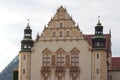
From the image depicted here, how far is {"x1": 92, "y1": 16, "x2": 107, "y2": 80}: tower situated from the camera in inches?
3241

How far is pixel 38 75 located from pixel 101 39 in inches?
535

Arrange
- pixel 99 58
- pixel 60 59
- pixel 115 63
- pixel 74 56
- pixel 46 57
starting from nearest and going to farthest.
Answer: pixel 99 58 → pixel 74 56 → pixel 60 59 → pixel 46 57 → pixel 115 63

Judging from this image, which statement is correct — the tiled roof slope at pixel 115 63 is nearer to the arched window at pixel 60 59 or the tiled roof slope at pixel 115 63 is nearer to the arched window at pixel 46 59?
the arched window at pixel 60 59

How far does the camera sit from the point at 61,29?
85812 mm

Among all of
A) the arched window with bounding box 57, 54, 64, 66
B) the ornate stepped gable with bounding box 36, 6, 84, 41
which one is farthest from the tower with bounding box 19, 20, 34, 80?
the arched window with bounding box 57, 54, 64, 66

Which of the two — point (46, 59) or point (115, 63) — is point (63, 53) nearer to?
point (46, 59)

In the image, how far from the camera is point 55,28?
282ft

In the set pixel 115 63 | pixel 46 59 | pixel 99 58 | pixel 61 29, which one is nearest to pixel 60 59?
pixel 46 59

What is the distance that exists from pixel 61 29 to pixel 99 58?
9.20 metres

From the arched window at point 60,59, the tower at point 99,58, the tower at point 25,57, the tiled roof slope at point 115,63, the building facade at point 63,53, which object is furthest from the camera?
the tiled roof slope at point 115,63

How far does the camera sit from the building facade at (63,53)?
83250mm

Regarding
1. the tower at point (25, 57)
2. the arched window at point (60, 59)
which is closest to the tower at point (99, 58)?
the arched window at point (60, 59)

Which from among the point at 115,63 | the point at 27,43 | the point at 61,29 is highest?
the point at 61,29

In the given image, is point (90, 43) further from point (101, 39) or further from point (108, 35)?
point (108, 35)
